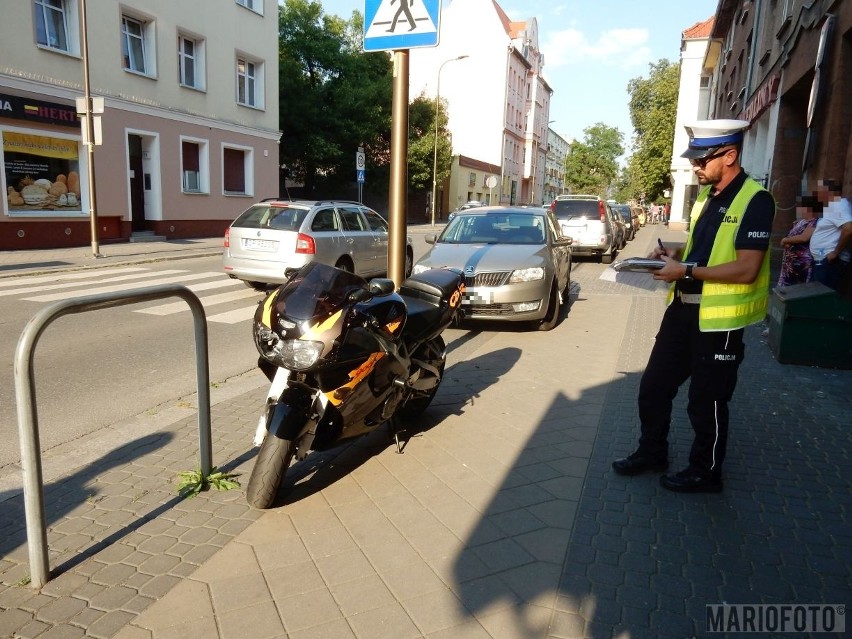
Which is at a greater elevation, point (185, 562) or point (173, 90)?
point (173, 90)

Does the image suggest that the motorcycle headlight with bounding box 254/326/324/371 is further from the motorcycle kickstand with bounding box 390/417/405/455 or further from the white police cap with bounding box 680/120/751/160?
the white police cap with bounding box 680/120/751/160

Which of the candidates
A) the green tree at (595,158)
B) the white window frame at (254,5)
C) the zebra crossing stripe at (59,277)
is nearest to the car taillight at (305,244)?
the zebra crossing stripe at (59,277)

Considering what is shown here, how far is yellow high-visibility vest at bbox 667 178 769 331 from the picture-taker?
333cm

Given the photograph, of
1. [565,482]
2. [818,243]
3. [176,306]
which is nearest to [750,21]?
[818,243]

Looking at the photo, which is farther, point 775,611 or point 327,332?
point 327,332

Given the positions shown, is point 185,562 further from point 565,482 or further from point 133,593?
point 565,482

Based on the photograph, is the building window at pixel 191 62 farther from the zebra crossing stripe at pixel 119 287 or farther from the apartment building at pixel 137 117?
the zebra crossing stripe at pixel 119 287

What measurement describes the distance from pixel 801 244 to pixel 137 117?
18.0 meters

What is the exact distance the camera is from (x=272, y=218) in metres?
10.8

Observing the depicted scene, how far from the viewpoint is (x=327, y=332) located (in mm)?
3221

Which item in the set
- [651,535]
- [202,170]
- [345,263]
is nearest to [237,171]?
[202,170]

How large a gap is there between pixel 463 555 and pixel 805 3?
13022mm

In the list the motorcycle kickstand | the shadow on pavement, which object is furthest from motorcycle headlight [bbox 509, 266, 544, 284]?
the motorcycle kickstand

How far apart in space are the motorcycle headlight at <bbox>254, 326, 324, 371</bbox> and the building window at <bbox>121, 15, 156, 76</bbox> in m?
18.6
